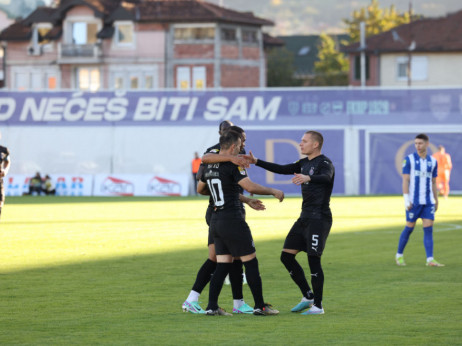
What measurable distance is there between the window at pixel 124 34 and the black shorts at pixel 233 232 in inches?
2678

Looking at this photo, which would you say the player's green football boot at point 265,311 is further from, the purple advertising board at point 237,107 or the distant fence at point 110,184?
the distant fence at point 110,184

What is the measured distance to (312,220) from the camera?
10469mm

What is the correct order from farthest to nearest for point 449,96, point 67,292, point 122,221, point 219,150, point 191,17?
1. point 191,17
2. point 449,96
3. point 122,221
4. point 67,292
5. point 219,150

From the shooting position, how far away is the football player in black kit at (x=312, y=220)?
408 inches

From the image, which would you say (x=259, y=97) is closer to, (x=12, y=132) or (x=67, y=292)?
(x=12, y=132)

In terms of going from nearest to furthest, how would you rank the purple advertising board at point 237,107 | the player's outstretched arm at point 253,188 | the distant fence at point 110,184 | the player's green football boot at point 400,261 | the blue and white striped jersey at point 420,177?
the player's outstretched arm at point 253,188, the blue and white striped jersey at point 420,177, the player's green football boot at point 400,261, the purple advertising board at point 237,107, the distant fence at point 110,184

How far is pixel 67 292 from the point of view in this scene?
1206cm

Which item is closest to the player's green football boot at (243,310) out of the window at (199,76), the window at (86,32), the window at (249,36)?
the window at (199,76)

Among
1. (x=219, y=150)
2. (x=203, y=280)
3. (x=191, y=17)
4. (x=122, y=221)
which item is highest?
(x=191, y=17)

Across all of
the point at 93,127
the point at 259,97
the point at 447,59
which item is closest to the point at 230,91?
the point at 259,97

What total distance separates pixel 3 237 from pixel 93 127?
2127 cm

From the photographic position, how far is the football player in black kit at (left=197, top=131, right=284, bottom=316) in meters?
9.86

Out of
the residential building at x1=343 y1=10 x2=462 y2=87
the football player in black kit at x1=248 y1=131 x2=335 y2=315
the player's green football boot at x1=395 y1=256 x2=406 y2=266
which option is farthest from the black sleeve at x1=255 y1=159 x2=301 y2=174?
the residential building at x1=343 y1=10 x2=462 y2=87

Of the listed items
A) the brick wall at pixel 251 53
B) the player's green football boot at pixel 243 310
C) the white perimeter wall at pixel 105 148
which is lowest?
the white perimeter wall at pixel 105 148
